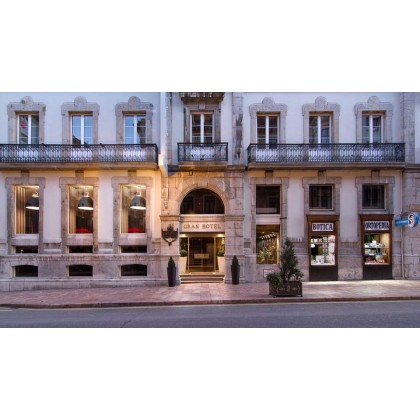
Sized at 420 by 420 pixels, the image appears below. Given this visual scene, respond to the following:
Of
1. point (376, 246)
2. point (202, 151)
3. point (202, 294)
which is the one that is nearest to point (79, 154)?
point (202, 151)

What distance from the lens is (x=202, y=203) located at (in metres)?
15.9

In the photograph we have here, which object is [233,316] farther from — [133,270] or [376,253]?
[376,253]

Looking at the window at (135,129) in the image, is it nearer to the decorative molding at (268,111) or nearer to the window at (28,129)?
the window at (28,129)

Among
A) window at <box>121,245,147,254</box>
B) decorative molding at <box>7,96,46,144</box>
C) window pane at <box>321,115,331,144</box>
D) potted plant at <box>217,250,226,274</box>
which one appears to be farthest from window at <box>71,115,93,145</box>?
window pane at <box>321,115,331,144</box>

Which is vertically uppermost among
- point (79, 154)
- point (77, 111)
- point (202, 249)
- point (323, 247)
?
point (77, 111)

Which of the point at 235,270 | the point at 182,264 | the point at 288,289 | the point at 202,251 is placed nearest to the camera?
the point at 288,289

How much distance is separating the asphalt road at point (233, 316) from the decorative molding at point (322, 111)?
27.1ft

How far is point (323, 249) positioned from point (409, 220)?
157 inches

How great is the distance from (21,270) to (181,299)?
871 cm

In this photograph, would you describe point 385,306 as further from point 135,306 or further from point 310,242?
point 135,306

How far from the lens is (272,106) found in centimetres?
1556

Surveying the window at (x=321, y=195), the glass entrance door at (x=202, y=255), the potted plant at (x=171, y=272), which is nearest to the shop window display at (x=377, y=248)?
the window at (x=321, y=195)

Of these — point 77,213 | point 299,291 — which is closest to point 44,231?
point 77,213

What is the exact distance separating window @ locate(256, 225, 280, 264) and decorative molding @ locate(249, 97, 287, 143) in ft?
14.2
